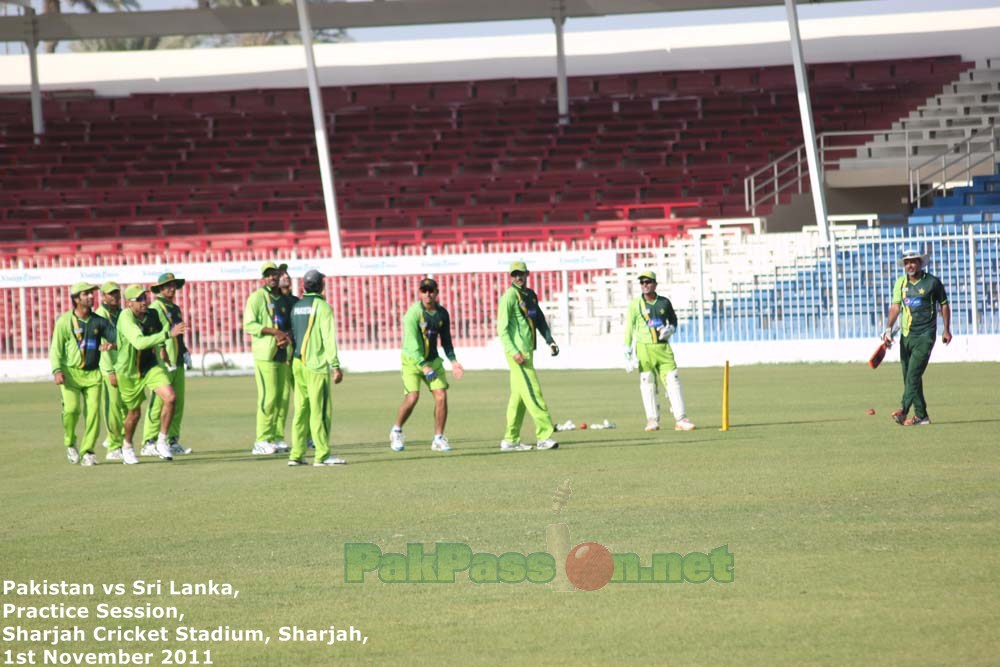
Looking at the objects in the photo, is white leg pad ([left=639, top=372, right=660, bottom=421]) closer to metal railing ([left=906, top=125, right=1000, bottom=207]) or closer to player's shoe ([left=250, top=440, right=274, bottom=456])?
player's shoe ([left=250, top=440, right=274, bottom=456])

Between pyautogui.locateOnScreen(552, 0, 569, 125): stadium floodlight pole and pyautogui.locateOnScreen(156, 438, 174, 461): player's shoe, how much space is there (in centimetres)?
2347

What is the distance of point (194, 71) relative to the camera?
155 feet

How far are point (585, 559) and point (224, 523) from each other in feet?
11.1

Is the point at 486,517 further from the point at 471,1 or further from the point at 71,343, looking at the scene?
the point at 471,1

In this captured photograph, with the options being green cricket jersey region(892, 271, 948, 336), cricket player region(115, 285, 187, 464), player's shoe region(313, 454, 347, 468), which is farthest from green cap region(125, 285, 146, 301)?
green cricket jersey region(892, 271, 948, 336)

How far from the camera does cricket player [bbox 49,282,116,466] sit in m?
14.7

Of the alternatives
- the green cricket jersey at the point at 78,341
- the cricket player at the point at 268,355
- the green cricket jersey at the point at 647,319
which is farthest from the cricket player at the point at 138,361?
the green cricket jersey at the point at 647,319

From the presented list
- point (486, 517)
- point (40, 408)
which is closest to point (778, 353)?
point (40, 408)

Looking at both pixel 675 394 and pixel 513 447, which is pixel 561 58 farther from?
pixel 513 447

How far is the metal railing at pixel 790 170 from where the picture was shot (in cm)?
3472

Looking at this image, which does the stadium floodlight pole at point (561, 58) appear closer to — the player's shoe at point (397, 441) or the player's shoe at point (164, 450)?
the player's shoe at point (397, 441)

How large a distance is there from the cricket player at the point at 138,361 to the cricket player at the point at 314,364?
163cm

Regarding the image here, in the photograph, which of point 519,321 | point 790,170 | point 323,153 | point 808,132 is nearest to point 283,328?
point 519,321

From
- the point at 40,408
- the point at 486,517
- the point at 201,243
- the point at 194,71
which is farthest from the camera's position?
the point at 194,71
